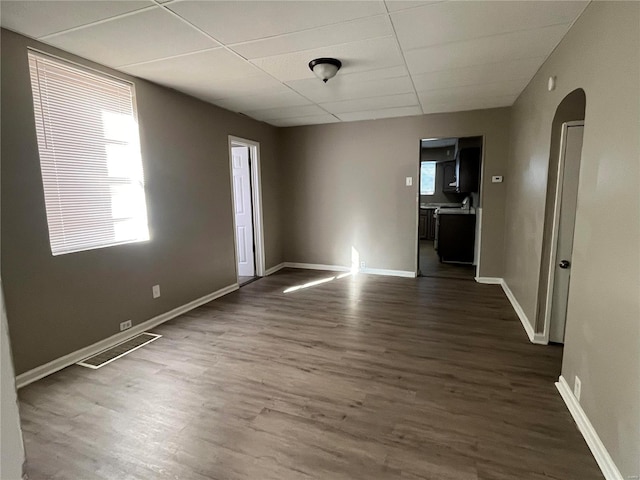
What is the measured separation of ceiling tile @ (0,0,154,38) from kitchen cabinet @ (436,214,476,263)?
5.28 metres

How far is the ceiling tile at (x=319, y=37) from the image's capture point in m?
2.18

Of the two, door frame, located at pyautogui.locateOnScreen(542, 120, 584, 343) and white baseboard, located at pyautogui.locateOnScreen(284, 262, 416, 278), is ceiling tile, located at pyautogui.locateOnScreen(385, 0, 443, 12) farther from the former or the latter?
white baseboard, located at pyautogui.locateOnScreen(284, 262, 416, 278)

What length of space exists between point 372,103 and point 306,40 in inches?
76.0

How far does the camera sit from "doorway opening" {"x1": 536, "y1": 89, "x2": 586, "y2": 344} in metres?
2.53

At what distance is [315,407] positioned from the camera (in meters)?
2.09

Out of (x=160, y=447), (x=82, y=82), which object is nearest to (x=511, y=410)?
(x=160, y=447)

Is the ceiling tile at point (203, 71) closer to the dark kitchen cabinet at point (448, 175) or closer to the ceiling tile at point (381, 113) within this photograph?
the ceiling tile at point (381, 113)

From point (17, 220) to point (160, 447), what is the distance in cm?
184

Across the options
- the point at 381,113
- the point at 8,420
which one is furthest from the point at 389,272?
the point at 8,420

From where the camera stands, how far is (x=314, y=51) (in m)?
2.57

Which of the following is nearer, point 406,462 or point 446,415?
point 406,462

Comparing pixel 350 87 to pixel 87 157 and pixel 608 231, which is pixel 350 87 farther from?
pixel 608 231

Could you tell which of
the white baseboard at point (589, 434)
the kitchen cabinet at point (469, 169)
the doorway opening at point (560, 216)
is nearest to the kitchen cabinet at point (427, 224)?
the kitchen cabinet at point (469, 169)

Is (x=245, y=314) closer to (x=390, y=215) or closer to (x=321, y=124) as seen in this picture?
(x=390, y=215)
